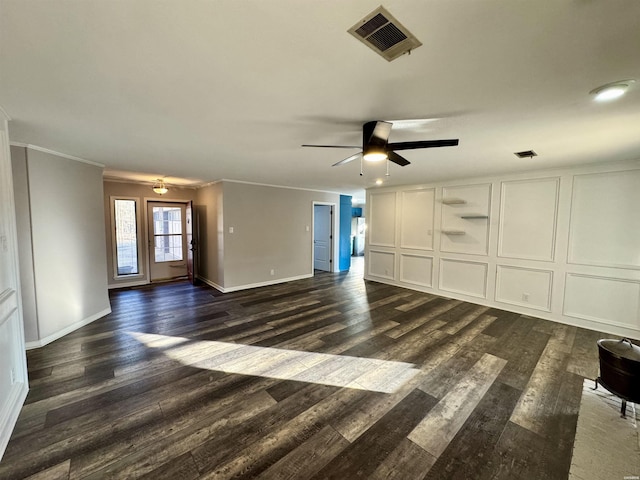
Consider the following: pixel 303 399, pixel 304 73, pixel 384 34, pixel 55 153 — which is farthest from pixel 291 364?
pixel 55 153

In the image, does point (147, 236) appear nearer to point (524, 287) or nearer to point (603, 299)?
point (524, 287)

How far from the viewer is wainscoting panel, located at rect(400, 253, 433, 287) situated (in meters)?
5.73

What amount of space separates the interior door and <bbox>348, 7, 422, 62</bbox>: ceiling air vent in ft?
19.2

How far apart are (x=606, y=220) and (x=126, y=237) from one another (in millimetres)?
8885

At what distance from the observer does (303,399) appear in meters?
2.26

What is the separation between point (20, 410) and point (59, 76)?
251 cm

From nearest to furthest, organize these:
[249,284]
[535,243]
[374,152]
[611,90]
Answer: [611,90] → [374,152] → [535,243] → [249,284]

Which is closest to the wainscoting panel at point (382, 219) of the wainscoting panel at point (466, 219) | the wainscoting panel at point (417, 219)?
the wainscoting panel at point (417, 219)

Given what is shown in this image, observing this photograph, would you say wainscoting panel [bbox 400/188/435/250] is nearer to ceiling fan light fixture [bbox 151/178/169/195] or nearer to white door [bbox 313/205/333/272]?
white door [bbox 313/205/333/272]

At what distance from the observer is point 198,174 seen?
4.92 metres

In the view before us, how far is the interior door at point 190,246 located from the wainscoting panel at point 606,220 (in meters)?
7.17

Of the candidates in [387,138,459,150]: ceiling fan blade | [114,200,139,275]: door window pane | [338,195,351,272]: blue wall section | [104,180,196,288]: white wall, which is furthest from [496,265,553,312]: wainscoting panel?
[114,200,139,275]: door window pane

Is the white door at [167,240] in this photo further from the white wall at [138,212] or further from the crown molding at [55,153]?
the crown molding at [55,153]

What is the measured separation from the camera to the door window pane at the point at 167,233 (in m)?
6.54
